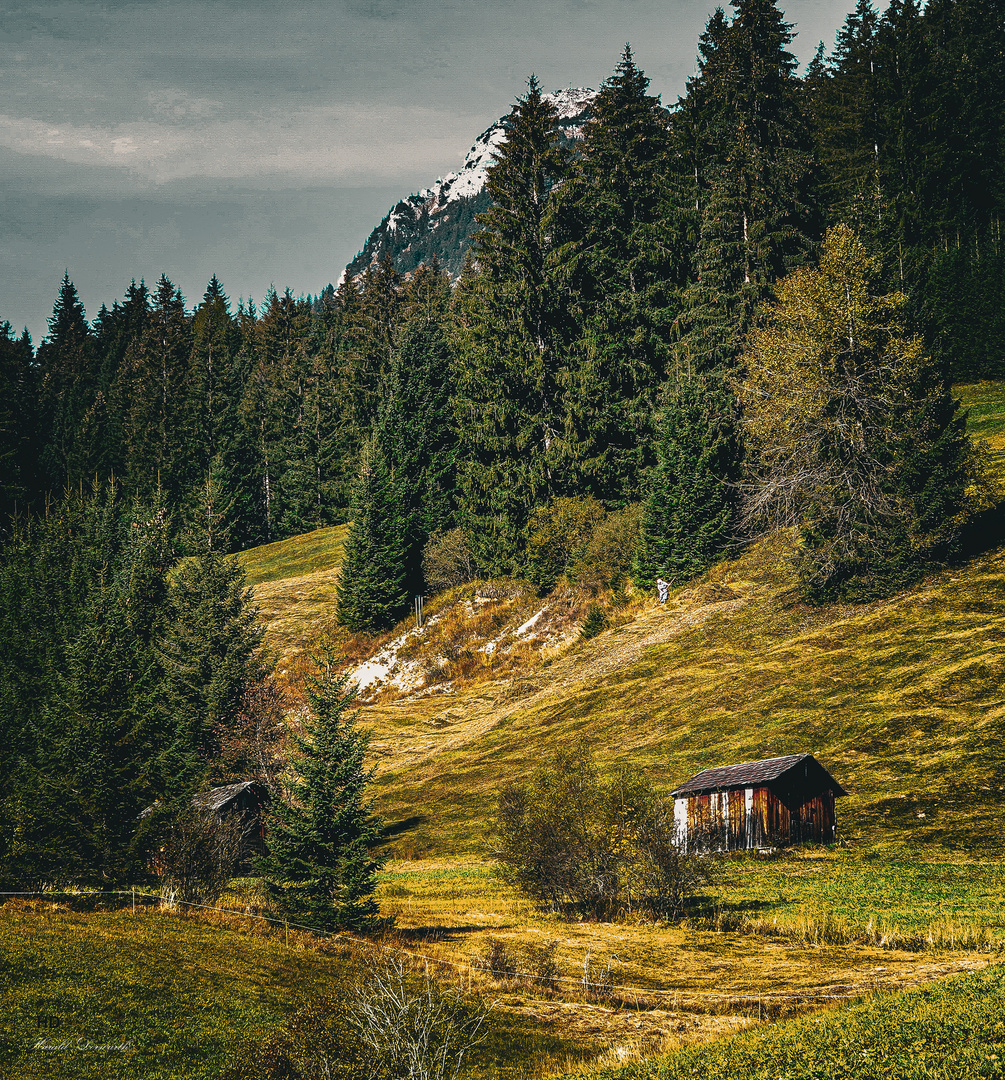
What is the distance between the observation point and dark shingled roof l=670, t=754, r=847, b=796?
31.5 meters

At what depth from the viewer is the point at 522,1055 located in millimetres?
14438

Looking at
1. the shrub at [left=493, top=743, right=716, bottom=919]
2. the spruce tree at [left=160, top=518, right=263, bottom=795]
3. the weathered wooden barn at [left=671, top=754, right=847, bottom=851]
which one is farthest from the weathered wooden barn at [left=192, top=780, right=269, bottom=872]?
the weathered wooden barn at [left=671, top=754, right=847, bottom=851]

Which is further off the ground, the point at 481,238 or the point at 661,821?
the point at 481,238

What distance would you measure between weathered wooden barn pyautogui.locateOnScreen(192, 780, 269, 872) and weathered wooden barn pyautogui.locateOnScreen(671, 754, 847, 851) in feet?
53.5

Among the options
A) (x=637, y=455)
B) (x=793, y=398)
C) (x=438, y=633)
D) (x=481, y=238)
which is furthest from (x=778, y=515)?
(x=481, y=238)

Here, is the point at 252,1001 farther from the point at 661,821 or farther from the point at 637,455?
the point at 637,455

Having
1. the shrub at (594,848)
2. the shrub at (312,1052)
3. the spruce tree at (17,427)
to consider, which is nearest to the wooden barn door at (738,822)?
the shrub at (594,848)

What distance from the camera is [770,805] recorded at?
32.3 meters

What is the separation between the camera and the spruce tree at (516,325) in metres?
73.0

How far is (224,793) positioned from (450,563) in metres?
39.5

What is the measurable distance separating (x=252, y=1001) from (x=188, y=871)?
27.5ft

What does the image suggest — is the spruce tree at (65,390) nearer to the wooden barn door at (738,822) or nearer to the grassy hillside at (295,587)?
the grassy hillside at (295,587)

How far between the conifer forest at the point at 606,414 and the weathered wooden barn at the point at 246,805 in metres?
1.65

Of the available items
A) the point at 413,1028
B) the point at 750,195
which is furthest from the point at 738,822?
the point at 750,195
